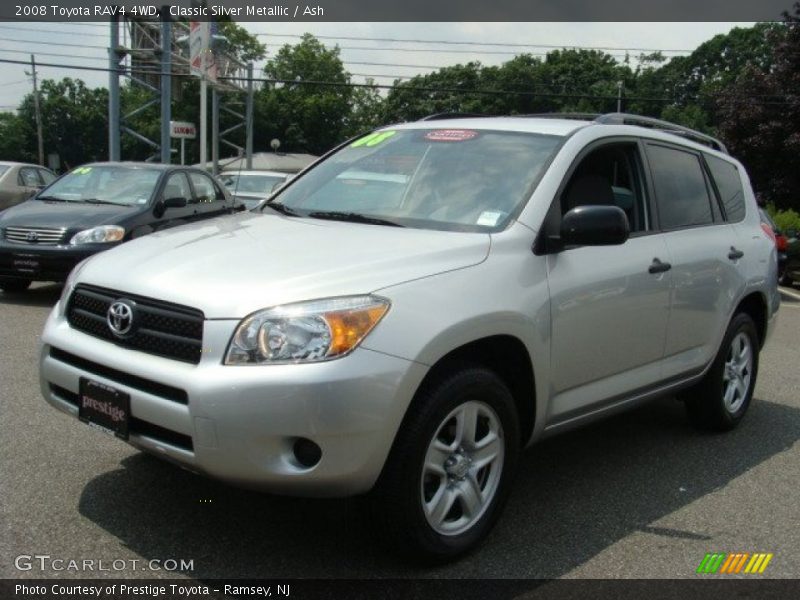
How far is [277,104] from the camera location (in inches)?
2660

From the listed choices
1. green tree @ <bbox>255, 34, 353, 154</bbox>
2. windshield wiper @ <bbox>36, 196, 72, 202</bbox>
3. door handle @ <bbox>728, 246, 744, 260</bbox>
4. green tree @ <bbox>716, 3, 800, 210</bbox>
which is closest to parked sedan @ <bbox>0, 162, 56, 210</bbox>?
windshield wiper @ <bbox>36, 196, 72, 202</bbox>

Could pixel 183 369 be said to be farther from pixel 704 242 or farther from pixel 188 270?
pixel 704 242

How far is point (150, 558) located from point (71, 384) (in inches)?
28.8

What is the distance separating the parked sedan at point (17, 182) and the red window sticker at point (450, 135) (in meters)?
12.9

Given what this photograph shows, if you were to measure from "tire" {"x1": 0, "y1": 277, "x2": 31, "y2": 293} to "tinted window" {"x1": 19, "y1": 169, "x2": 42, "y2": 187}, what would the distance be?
274 inches

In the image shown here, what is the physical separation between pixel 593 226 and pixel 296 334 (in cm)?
143

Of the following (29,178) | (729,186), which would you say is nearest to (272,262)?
(729,186)

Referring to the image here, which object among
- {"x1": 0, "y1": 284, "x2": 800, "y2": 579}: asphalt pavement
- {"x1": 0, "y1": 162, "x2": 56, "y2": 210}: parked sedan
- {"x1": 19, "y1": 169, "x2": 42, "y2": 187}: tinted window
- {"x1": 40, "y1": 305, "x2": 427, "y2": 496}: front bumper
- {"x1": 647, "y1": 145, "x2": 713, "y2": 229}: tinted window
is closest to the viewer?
{"x1": 40, "y1": 305, "x2": 427, "y2": 496}: front bumper

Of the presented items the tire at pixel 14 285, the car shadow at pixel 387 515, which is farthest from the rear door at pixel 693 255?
the tire at pixel 14 285

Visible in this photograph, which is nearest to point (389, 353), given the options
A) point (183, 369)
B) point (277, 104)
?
point (183, 369)

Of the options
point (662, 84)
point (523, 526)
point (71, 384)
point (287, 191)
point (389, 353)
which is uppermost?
point (662, 84)

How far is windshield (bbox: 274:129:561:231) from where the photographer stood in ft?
12.4
